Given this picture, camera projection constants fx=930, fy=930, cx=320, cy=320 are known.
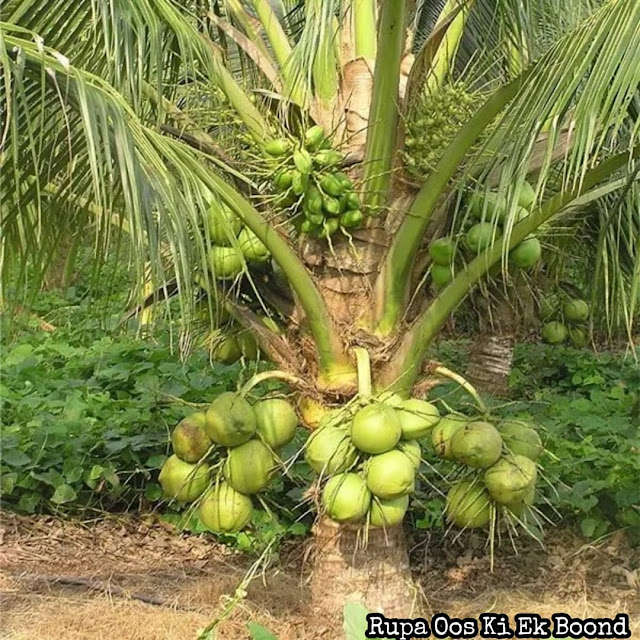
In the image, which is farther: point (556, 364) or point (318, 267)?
point (556, 364)

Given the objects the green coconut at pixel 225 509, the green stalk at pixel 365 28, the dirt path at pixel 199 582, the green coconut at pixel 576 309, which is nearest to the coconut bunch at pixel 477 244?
the green stalk at pixel 365 28

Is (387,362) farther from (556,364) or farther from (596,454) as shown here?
(556,364)

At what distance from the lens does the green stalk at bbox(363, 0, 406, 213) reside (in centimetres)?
240

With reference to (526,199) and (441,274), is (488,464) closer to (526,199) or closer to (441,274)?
(441,274)

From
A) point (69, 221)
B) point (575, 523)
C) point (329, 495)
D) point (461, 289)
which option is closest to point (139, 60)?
point (69, 221)

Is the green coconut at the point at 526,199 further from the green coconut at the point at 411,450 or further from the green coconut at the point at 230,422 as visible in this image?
the green coconut at the point at 230,422

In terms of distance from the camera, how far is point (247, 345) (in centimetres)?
315

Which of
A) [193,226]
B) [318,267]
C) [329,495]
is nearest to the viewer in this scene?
[193,226]

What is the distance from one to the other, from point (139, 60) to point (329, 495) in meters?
1.29

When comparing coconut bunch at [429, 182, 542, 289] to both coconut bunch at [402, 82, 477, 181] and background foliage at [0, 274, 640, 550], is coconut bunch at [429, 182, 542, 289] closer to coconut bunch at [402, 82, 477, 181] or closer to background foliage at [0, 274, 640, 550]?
coconut bunch at [402, 82, 477, 181]

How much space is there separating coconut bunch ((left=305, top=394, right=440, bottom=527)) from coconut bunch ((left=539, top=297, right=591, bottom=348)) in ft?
7.64

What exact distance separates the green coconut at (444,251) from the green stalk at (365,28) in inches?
28.0

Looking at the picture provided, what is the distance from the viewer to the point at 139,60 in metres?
2.52

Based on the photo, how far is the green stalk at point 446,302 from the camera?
2504 millimetres
